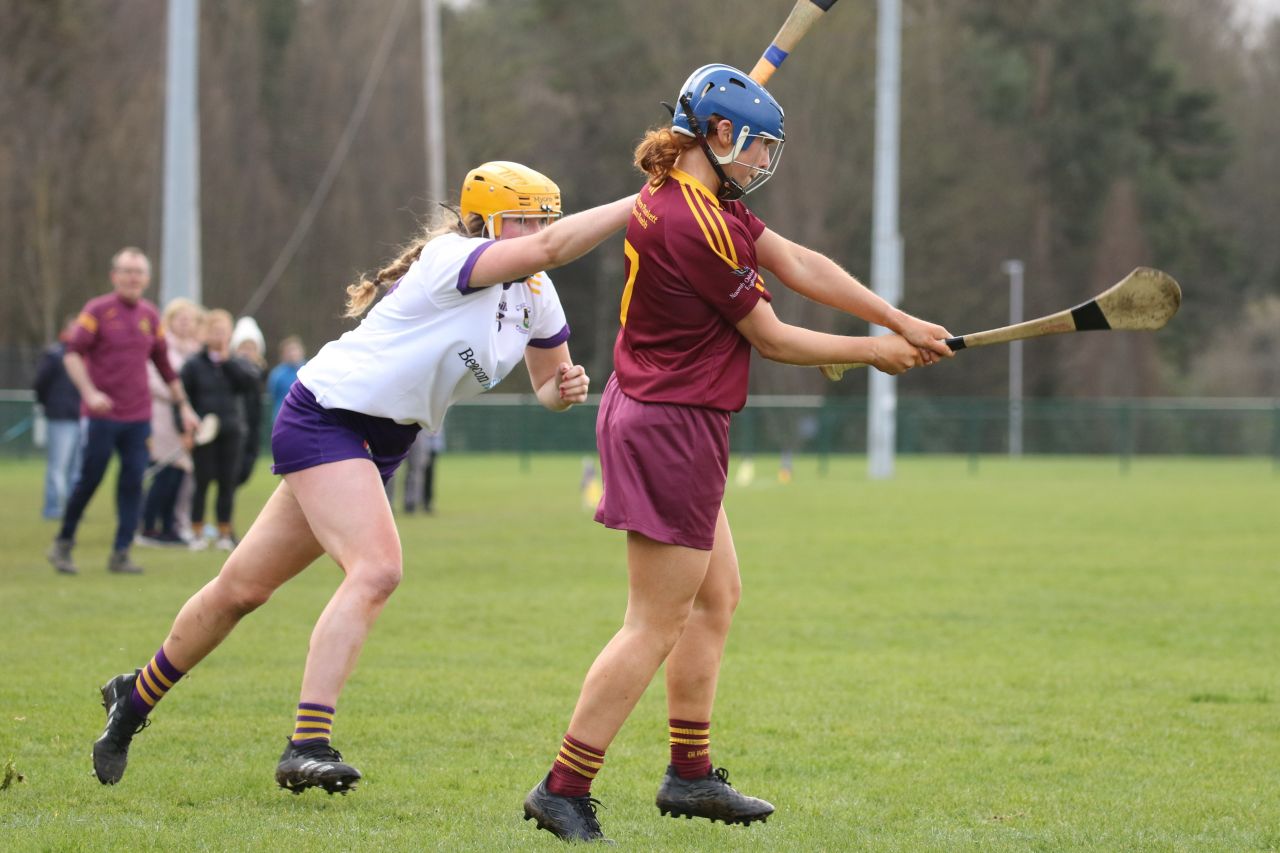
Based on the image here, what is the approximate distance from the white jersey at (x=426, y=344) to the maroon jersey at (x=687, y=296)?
1.78ft

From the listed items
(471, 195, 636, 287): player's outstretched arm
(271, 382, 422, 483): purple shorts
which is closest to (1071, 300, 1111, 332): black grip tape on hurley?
(471, 195, 636, 287): player's outstretched arm

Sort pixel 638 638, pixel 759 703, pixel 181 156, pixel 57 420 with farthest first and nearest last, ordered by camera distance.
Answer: pixel 57 420 → pixel 181 156 → pixel 759 703 → pixel 638 638

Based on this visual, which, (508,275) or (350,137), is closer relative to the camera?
(508,275)

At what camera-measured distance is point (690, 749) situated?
526 centimetres

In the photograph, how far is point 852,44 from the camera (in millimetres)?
49125

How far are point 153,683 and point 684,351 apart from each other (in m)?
2.22

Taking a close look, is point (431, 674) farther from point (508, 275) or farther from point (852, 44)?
point (852, 44)

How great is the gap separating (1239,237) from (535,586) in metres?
52.3

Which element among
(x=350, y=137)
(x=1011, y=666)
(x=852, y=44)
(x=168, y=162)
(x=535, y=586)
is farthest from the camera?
(x=852, y=44)

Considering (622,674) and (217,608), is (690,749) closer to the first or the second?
(622,674)

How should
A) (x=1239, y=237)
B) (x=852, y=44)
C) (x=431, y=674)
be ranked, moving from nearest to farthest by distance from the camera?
(x=431, y=674)
(x=852, y=44)
(x=1239, y=237)

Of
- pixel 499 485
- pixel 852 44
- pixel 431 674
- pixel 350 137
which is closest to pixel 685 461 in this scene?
pixel 431 674

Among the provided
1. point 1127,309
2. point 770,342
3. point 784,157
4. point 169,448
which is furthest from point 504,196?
point 784,157

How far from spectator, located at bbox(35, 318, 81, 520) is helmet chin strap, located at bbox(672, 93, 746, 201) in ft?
46.2
